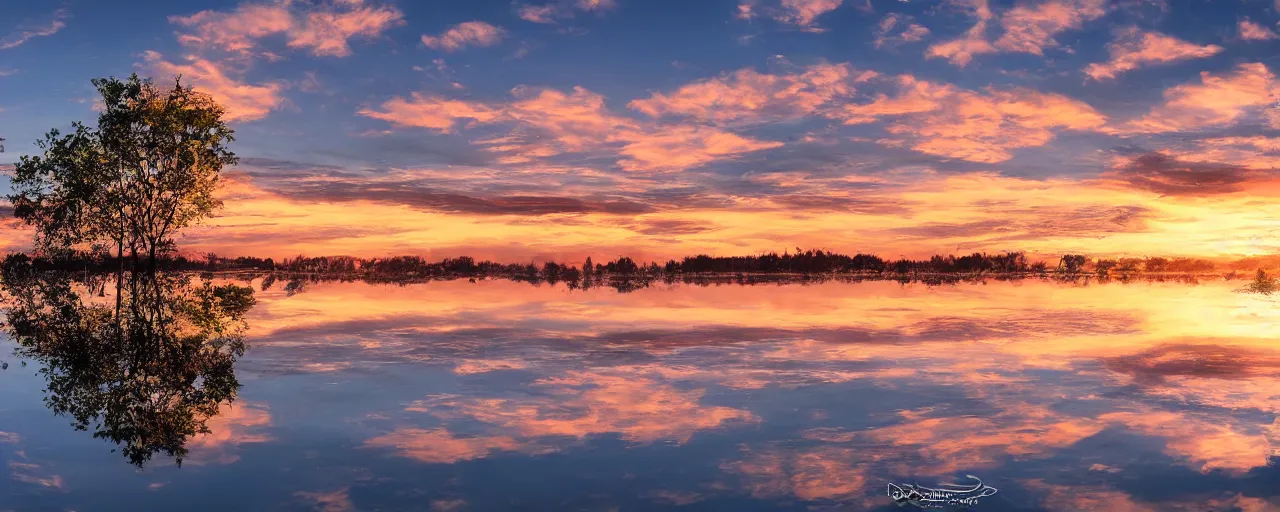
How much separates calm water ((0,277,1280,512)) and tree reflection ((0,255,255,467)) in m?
0.70

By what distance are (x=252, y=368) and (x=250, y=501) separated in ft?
53.4

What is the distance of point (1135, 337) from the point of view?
43188 millimetres

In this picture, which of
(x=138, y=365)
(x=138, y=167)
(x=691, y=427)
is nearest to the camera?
(x=691, y=427)

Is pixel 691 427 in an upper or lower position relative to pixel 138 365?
lower

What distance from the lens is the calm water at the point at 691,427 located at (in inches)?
622

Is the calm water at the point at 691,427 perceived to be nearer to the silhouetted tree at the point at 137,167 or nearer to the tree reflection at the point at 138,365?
the tree reflection at the point at 138,365

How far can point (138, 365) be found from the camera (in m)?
28.9

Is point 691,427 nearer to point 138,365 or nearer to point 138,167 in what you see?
point 138,365

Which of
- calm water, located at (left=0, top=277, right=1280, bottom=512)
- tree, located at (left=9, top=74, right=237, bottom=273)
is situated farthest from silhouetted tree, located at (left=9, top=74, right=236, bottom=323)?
calm water, located at (left=0, top=277, right=1280, bottom=512)

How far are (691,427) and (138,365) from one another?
1914 centimetres

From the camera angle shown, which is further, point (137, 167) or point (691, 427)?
point (137, 167)

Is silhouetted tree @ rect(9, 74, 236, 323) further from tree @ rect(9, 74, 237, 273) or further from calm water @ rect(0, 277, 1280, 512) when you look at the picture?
calm water @ rect(0, 277, 1280, 512)

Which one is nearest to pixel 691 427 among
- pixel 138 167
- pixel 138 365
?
pixel 138 365

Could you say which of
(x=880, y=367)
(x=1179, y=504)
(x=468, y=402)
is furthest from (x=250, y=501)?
(x=880, y=367)
